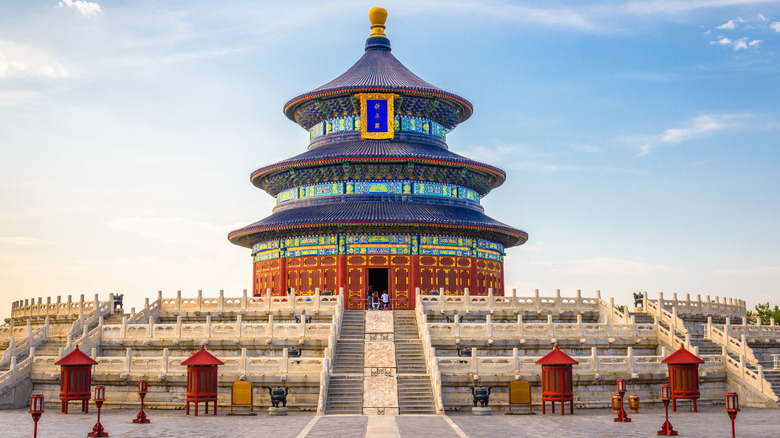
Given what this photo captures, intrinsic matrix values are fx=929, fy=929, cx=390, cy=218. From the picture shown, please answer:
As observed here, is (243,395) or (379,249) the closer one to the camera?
(243,395)

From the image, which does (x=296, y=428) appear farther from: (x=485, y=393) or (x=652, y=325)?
(x=652, y=325)

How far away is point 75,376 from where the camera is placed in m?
34.1

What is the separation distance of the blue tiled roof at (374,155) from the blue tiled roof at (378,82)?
3287 mm

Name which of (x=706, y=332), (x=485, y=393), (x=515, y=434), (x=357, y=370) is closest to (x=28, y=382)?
(x=357, y=370)

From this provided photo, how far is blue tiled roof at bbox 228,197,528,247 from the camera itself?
181 feet

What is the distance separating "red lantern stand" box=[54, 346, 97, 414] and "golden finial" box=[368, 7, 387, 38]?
1651 inches

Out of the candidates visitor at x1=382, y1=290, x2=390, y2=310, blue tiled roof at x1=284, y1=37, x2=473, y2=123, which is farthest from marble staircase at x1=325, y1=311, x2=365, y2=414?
blue tiled roof at x1=284, y1=37, x2=473, y2=123

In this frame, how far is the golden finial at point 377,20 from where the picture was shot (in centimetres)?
6925

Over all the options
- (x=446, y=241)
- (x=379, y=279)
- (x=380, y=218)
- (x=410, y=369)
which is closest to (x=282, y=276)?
(x=379, y=279)

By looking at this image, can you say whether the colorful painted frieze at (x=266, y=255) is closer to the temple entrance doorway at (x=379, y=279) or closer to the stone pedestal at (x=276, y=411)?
the temple entrance doorway at (x=379, y=279)

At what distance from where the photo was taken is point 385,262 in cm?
5669

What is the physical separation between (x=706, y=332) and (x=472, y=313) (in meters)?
11.1

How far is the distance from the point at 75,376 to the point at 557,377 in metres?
17.6

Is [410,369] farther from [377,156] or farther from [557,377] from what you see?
[377,156]
